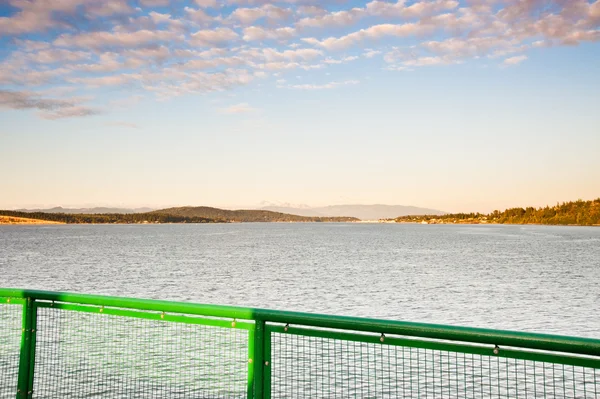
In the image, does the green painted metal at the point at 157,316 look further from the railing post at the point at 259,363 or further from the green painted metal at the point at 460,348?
the green painted metal at the point at 460,348

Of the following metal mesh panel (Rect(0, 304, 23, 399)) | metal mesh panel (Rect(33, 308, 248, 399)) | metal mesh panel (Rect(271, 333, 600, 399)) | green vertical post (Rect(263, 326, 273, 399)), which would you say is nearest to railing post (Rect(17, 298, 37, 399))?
metal mesh panel (Rect(33, 308, 248, 399))

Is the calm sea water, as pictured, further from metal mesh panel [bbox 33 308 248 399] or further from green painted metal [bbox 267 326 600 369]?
green painted metal [bbox 267 326 600 369]

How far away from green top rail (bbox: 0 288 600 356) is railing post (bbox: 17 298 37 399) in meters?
0.36

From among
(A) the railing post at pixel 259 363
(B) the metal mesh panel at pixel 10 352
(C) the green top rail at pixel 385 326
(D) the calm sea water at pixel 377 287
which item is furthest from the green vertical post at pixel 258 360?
(D) the calm sea water at pixel 377 287

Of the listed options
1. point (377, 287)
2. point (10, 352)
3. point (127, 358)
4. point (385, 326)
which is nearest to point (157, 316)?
point (385, 326)

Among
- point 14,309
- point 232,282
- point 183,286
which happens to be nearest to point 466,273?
point 232,282

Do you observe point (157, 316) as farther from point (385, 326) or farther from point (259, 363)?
point (385, 326)

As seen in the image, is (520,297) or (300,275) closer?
(520,297)

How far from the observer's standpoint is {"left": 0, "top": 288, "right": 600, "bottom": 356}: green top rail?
3.17 m

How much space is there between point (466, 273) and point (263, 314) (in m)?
52.3

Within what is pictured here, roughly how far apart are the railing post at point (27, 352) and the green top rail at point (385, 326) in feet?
1.17

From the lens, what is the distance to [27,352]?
5.37 metres

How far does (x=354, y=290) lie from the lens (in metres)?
39.2

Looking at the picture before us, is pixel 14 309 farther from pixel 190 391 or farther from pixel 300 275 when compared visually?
pixel 300 275
